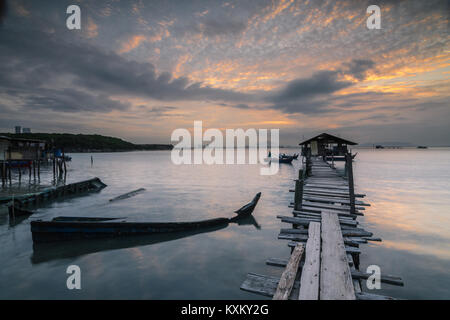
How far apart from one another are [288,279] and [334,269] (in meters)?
1.34

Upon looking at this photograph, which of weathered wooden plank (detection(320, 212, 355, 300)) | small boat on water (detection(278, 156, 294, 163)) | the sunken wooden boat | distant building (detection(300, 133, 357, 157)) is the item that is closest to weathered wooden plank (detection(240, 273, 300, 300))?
weathered wooden plank (detection(320, 212, 355, 300))

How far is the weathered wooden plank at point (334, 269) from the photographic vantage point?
16.4 feet

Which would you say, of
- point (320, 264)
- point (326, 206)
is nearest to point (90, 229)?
point (320, 264)

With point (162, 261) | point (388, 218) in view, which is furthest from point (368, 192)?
point (162, 261)

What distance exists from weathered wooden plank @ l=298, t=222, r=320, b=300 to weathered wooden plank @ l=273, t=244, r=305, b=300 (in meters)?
0.23

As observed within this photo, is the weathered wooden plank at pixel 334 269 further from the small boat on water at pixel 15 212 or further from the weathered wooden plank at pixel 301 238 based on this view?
the small boat on water at pixel 15 212

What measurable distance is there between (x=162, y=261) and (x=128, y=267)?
1408 mm

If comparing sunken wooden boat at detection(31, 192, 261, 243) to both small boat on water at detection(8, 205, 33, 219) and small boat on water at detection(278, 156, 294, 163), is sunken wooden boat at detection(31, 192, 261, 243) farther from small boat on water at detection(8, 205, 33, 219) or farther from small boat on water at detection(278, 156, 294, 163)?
small boat on water at detection(278, 156, 294, 163)

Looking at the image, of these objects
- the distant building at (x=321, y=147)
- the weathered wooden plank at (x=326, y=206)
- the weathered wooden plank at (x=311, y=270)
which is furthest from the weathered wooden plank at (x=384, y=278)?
the distant building at (x=321, y=147)

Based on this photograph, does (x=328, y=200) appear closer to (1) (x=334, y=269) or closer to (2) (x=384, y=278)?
(2) (x=384, y=278)

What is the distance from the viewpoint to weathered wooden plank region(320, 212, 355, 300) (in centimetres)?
501

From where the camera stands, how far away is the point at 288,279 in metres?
5.64
